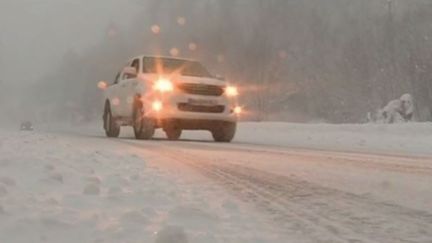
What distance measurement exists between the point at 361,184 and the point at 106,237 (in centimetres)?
312

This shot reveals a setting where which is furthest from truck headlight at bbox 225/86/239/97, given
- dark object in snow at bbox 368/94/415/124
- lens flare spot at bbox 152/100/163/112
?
dark object in snow at bbox 368/94/415/124

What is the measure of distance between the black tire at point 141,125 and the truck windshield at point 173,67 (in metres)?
1.07

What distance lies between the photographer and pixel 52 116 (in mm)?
125875

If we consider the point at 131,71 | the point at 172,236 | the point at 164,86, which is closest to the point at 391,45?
the point at 131,71

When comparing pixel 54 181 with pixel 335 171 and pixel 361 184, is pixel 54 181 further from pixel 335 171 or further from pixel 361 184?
pixel 335 171

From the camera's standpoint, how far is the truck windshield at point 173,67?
1359 centimetres

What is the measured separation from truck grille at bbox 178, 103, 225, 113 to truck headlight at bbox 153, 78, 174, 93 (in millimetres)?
399

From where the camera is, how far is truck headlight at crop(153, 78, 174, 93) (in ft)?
40.7

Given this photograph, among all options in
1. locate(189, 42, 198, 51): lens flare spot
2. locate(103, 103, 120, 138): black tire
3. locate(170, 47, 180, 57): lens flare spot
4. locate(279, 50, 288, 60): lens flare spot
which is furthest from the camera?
locate(170, 47, 180, 57): lens flare spot

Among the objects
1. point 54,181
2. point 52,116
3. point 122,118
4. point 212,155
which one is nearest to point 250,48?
point 122,118

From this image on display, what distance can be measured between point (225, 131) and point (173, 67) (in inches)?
76.0

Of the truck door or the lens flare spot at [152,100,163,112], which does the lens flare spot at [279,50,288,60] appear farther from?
the lens flare spot at [152,100,163,112]

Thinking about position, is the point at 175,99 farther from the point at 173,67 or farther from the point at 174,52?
the point at 174,52

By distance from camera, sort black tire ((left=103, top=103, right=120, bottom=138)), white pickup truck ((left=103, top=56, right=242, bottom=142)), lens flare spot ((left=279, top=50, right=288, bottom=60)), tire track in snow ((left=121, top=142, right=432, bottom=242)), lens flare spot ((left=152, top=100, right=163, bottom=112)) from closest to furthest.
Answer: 1. tire track in snow ((left=121, top=142, right=432, bottom=242))
2. lens flare spot ((left=152, top=100, right=163, bottom=112))
3. white pickup truck ((left=103, top=56, right=242, bottom=142))
4. black tire ((left=103, top=103, right=120, bottom=138))
5. lens flare spot ((left=279, top=50, right=288, bottom=60))
